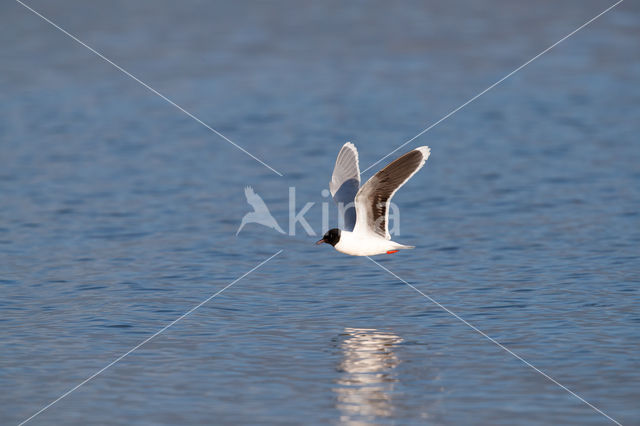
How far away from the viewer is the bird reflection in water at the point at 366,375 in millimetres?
9328

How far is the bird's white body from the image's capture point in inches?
471

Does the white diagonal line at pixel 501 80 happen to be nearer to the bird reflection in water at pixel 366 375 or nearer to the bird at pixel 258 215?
the bird at pixel 258 215

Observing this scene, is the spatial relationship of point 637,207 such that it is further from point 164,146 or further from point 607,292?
point 164,146

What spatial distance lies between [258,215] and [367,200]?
605 cm

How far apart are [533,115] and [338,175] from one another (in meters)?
12.8

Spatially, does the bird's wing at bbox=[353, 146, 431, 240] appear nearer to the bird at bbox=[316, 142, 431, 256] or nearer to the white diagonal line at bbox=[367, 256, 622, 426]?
the bird at bbox=[316, 142, 431, 256]

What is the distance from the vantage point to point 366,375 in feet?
33.5

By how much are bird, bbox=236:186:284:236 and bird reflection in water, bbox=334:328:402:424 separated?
546cm

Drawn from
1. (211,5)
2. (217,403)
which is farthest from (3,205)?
(211,5)

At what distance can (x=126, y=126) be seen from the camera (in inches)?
966

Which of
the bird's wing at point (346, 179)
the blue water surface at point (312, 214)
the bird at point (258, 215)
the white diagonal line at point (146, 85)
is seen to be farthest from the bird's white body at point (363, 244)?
the white diagonal line at point (146, 85)

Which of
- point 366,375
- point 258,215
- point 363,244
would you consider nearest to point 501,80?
point 258,215

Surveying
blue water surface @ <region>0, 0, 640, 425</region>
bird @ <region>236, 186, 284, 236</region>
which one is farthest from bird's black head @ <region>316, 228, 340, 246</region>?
bird @ <region>236, 186, 284, 236</region>

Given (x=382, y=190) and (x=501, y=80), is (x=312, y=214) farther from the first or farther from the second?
(x=501, y=80)
